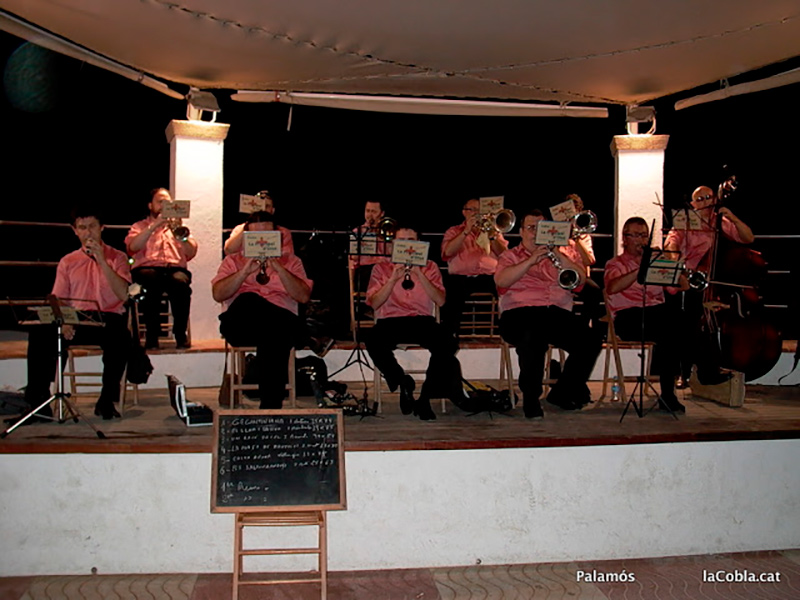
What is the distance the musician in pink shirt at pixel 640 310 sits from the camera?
4418 mm

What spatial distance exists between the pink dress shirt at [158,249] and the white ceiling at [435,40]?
112cm

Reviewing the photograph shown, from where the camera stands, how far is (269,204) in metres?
5.51

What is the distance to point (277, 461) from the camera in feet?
10.4

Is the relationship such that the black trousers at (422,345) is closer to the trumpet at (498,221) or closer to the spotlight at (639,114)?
the trumpet at (498,221)

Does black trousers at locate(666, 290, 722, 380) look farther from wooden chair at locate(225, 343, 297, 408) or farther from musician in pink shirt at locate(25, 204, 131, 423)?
musician in pink shirt at locate(25, 204, 131, 423)

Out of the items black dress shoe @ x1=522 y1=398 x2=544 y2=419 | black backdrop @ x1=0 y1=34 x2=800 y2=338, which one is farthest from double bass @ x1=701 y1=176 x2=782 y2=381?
black backdrop @ x1=0 y1=34 x2=800 y2=338

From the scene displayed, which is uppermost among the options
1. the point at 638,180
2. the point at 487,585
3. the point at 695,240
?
the point at 638,180

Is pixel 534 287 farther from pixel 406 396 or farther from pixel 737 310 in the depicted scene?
pixel 737 310

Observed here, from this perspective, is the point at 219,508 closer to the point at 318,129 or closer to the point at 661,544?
the point at 661,544

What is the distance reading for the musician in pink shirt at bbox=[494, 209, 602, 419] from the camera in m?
4.16

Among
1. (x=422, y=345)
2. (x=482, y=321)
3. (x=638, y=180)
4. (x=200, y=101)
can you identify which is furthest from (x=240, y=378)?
(x=638, y=180)

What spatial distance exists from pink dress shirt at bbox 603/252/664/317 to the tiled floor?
1.67m

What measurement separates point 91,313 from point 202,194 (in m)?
2.20

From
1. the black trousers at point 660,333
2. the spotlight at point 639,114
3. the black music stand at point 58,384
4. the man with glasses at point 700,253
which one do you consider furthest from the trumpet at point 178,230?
the spotlight at point 639,114
